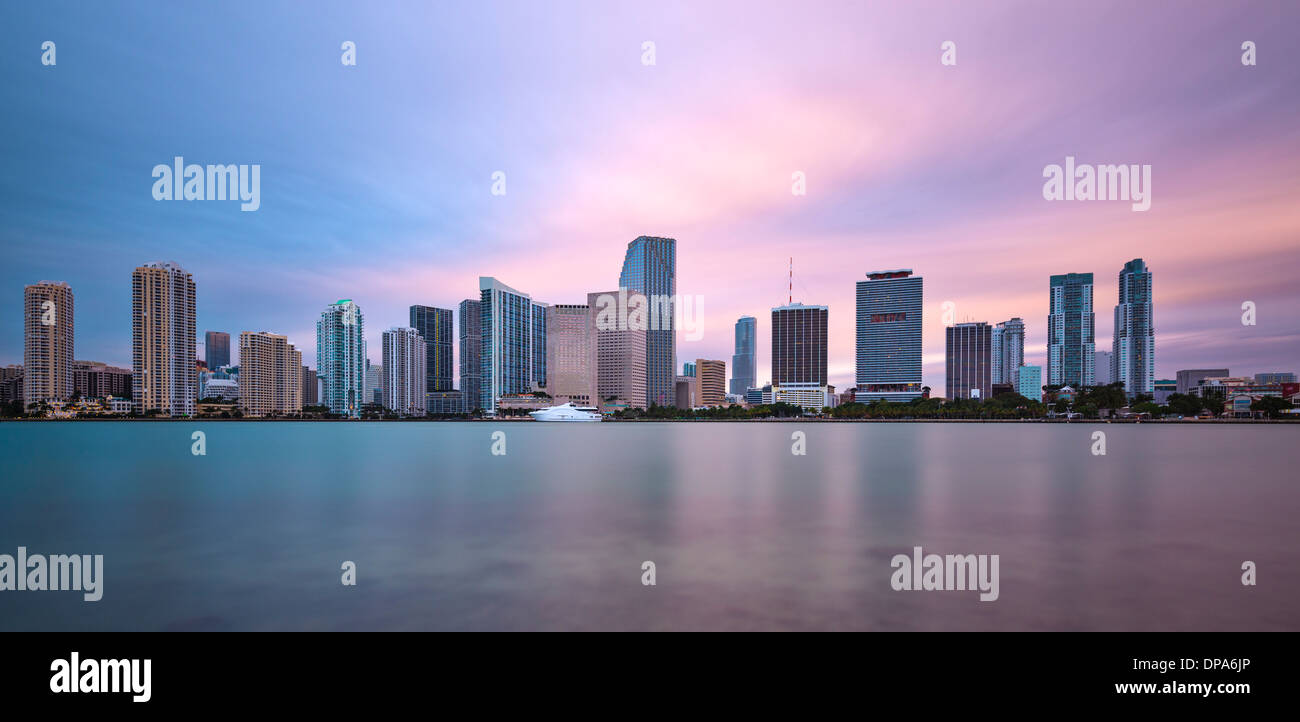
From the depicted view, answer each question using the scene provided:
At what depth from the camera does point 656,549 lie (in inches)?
786

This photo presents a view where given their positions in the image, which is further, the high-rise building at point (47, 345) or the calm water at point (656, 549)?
the high-rise building at point (47, 345)

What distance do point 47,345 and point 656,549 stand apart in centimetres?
24748

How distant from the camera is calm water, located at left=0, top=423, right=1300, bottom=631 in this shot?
13.5m

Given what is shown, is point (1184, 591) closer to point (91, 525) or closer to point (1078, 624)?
point (1078, 624)

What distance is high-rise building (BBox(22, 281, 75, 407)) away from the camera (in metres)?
135

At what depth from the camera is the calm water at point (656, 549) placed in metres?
13.5

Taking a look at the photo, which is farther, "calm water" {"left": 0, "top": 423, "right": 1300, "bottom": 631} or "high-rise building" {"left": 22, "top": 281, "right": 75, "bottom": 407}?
"high-rise building" {"left": 22, "top": 281, "right": 75, "bottom": 407}

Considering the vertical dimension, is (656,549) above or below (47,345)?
below

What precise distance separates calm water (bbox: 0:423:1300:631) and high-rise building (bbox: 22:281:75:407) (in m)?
135

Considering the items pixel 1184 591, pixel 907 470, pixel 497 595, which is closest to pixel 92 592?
pixel 497 595

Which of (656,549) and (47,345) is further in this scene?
(47,345)

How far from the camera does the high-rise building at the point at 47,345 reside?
5305 inches

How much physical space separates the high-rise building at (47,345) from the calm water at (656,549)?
13505cm
